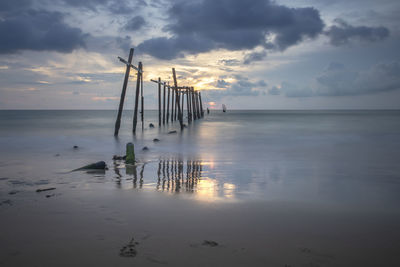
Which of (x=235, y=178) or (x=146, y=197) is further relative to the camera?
(x=235, y=178)

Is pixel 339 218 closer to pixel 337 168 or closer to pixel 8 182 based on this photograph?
pixel 337 168

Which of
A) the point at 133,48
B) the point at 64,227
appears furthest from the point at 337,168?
the point at 133,48

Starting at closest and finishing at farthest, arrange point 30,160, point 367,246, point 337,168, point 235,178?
point 367,246 < point 235,178 < point 337,168 < point 30,160

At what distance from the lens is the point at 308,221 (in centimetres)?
441

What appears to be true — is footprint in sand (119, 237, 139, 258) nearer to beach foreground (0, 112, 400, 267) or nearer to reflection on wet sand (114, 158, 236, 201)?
beach foreground (0, 112, 400, 267)

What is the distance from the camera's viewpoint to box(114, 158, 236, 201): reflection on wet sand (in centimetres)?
589

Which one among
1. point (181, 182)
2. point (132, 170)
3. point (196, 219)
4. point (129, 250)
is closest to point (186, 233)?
point (196, 219)

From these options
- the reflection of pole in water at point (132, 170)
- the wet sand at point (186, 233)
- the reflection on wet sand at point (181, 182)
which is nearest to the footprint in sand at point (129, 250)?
the wet sand at point (186, 233)

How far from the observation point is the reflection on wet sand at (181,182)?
589cm

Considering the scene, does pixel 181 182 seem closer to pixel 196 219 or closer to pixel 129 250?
pixel 196 219

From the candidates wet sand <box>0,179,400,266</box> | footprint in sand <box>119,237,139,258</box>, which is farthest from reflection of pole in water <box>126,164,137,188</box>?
footprint in sand <box>119,237,139,258</box>

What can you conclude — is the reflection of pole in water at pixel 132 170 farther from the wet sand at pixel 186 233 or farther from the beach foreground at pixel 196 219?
the wet sand at pixel 186 233

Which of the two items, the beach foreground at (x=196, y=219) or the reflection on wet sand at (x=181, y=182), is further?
the reflection on wet sand at (x=181, y=182)

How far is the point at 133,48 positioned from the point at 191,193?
1330 centimetres
